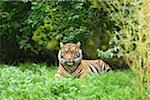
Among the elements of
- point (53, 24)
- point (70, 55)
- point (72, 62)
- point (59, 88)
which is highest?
point (59, 88)

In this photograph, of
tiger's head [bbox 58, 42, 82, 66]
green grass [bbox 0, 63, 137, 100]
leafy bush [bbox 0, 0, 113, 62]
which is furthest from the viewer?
leafy bush [bbox 0, 0, 113, 62]

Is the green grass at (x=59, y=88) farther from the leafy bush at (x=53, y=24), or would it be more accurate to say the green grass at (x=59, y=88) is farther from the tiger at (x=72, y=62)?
the leafy bush at (x=53, y=24)

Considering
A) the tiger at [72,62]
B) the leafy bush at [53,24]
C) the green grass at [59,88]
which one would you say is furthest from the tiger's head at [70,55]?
the green grass at [59,88]

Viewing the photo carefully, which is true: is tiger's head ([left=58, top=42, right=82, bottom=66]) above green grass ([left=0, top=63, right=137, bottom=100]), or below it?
below

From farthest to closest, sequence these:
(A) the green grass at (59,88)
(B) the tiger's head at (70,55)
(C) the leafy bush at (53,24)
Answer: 1. (C) the leafy bush at (53,24)
2. (B) the tiger's head at (70,55)
3. (A) the green grass at (59,88)

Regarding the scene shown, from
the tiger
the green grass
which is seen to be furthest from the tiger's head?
the green grass

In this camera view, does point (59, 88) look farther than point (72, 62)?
No

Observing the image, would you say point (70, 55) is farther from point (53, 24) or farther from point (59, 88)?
point (59, 88)

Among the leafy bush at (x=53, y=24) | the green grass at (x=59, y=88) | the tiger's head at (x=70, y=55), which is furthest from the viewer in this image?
the leafy bush at (x=53, y=24)

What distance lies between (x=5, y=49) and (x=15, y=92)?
19.1 feet

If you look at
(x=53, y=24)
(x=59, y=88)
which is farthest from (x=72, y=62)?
(x=59, y=88)

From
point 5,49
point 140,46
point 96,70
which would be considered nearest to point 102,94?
point 140,46

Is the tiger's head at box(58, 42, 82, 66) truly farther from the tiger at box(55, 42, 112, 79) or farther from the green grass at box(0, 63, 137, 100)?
the green grass at box(0, 63, 137, 100)

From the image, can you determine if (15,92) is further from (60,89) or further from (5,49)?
(5,49)
